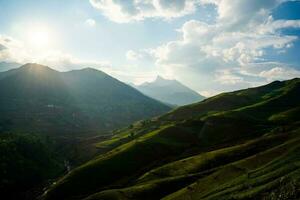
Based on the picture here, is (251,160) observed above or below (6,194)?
above

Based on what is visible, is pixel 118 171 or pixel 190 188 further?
pixel 118 171

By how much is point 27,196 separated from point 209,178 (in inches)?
3481

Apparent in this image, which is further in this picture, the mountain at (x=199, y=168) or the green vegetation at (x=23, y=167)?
the green vegetation at (x=23, y=167)

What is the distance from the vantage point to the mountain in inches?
2499

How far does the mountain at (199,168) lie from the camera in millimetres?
63484

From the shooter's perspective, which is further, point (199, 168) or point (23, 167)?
point (23, 167)

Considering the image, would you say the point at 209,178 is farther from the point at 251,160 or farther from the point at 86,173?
the point at 86,173

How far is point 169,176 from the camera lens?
110938 millimetres

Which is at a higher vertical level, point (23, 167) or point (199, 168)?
point (199, 168)

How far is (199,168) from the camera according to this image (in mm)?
113312

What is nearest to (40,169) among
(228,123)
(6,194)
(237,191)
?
(6,194)

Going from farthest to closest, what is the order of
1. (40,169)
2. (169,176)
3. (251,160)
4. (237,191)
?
(40,169), (169,176), (251,160), (237,191)

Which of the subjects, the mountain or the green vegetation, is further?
the green vegetation

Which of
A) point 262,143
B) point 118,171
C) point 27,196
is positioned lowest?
point 27,196
